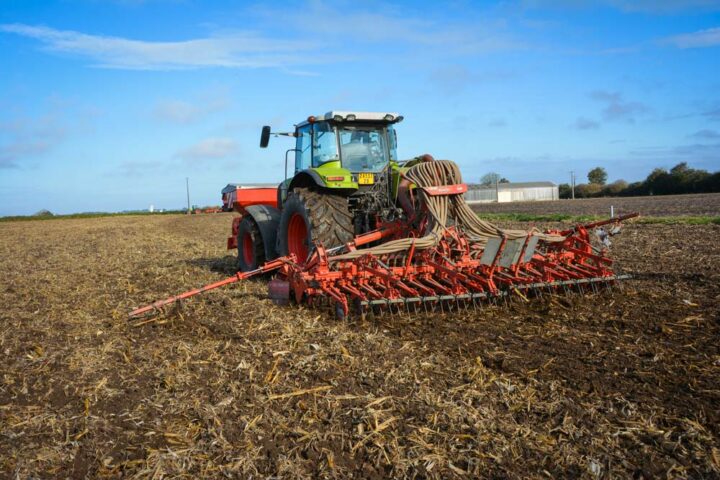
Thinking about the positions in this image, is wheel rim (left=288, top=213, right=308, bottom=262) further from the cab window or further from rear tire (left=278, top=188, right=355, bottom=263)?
the cab window

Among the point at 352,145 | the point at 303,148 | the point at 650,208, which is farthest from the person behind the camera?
the point at 650,208

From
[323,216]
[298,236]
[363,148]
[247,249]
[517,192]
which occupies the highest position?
[517,192]

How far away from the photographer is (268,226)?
8992 mm

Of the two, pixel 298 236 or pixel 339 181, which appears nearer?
pixel 339 181

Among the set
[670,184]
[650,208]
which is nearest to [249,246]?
[650,208]

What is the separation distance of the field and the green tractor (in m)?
1.34

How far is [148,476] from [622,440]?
95.5 inches

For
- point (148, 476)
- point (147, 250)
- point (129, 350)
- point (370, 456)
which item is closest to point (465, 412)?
point (370, 456)

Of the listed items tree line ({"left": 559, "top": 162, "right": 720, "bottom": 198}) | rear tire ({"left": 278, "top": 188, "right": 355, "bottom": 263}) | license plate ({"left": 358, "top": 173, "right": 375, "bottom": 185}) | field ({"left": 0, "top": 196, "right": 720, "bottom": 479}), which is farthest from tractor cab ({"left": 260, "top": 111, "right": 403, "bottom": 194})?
tree line ({"left": 559, "top": 162, "right": 720, "bottom": 198})

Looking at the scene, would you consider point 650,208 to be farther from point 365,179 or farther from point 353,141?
point 365,179

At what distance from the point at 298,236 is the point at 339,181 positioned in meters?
1.32

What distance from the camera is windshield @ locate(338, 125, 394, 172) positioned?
796cm

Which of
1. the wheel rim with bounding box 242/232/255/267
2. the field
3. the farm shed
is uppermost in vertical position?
the farm shed

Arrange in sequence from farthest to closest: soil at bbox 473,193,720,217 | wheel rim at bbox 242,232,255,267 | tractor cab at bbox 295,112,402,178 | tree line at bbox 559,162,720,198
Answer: tree line at bbox 559,162,720,198 → soil at bbox 473,193,720,217 → wheel rim at bbox 242,232,255,267 → tractor cab at bbox 295,112,402,178
